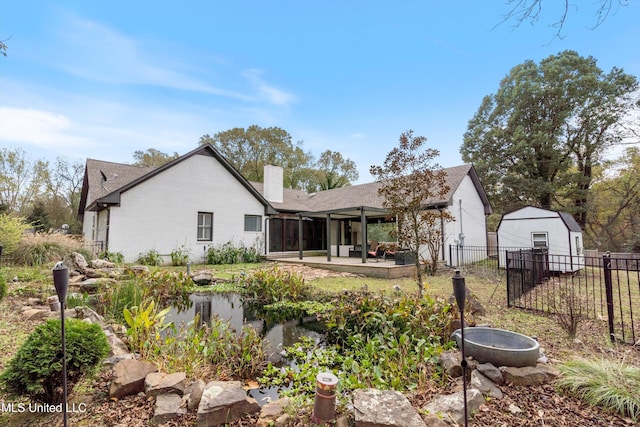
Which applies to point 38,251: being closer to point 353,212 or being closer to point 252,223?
point 252,223

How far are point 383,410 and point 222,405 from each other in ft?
4.15

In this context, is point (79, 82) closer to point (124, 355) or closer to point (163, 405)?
point (124, 355)

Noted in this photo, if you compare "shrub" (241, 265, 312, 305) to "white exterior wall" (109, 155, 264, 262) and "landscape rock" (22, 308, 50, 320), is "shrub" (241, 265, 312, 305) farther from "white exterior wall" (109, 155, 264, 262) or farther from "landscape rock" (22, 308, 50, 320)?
"white exterior wall" (109, 155, 264, 262)

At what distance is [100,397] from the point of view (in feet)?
8.63

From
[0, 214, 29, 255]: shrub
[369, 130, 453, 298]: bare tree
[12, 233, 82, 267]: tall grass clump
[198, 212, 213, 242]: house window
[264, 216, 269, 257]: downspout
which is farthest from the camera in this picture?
[264, 216, 269, 257]: downspout

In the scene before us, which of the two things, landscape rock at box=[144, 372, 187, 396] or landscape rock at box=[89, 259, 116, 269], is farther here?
landscape rock at box=[89, 259, 116, 269]

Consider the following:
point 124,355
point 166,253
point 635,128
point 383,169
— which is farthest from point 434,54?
point 635,128

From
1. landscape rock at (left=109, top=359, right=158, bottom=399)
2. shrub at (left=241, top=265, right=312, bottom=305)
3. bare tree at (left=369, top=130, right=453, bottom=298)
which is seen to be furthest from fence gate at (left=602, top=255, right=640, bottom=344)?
shrub at (left=241, top=265, right=312, bottom=305)

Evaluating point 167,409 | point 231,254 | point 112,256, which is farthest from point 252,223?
point 167,409

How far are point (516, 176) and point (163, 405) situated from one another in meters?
23.4

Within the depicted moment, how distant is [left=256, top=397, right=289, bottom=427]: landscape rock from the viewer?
227cm

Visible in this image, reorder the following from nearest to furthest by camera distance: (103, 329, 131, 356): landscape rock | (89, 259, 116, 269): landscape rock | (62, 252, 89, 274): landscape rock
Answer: (103, 329, 131, 356): landscape rock < (62, 252, 89, 274): landscape rock < (89, 259, 116, 269): landscape rock

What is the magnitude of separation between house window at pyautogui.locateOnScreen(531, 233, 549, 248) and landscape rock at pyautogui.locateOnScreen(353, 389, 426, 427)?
12.1 meters

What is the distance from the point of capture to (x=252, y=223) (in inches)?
634
